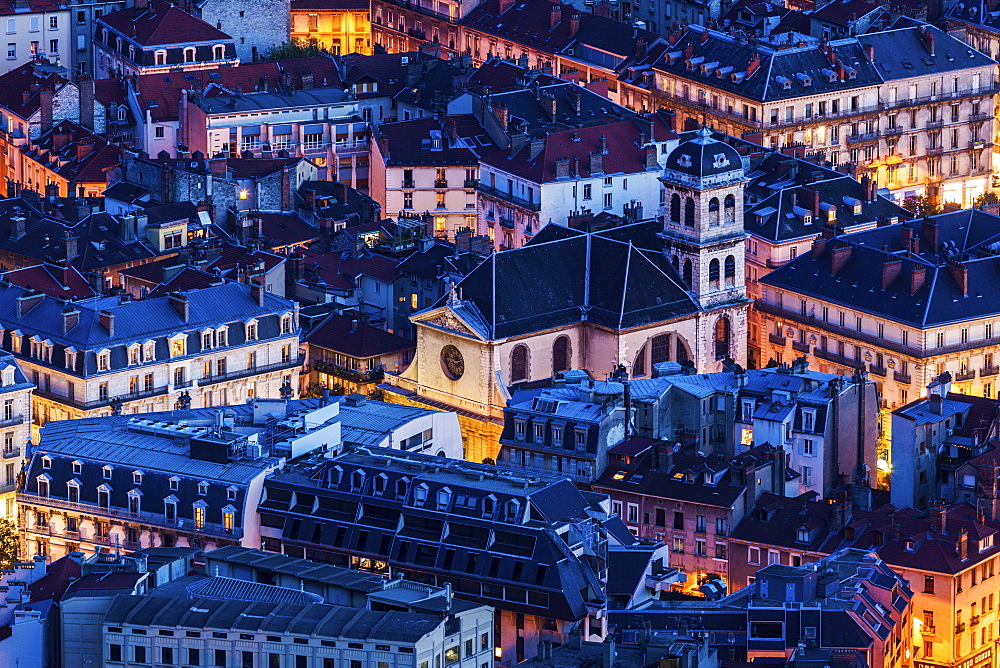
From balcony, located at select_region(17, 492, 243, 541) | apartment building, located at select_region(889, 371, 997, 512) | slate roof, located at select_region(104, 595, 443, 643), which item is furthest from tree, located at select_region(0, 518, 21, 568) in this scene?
apartment building, located at select_region(889, 371, 997, 512)

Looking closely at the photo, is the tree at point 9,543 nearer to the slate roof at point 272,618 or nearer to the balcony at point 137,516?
the balcony at point 137,516

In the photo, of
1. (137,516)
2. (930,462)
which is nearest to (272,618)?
(137,516)

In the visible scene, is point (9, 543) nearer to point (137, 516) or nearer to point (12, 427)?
point (137, 516)

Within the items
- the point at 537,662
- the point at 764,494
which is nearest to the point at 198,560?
the point at 537,662

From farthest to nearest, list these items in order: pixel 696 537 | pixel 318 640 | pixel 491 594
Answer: pixel 696 537, pixel 491 594, pixel 318 640

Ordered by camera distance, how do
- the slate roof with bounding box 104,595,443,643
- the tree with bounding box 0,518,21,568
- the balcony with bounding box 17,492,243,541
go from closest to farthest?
1. the slate roof with bounding box 104,595,443,643
2. the balcony with bounding box 17,492,243,541
3. the tree with bounding box 0,518,21,568

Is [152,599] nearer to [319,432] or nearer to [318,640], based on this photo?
[318,640]

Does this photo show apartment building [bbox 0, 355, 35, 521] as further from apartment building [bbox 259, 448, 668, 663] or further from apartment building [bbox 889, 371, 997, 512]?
apartment building [bbox 889, 371, 997, 512]
